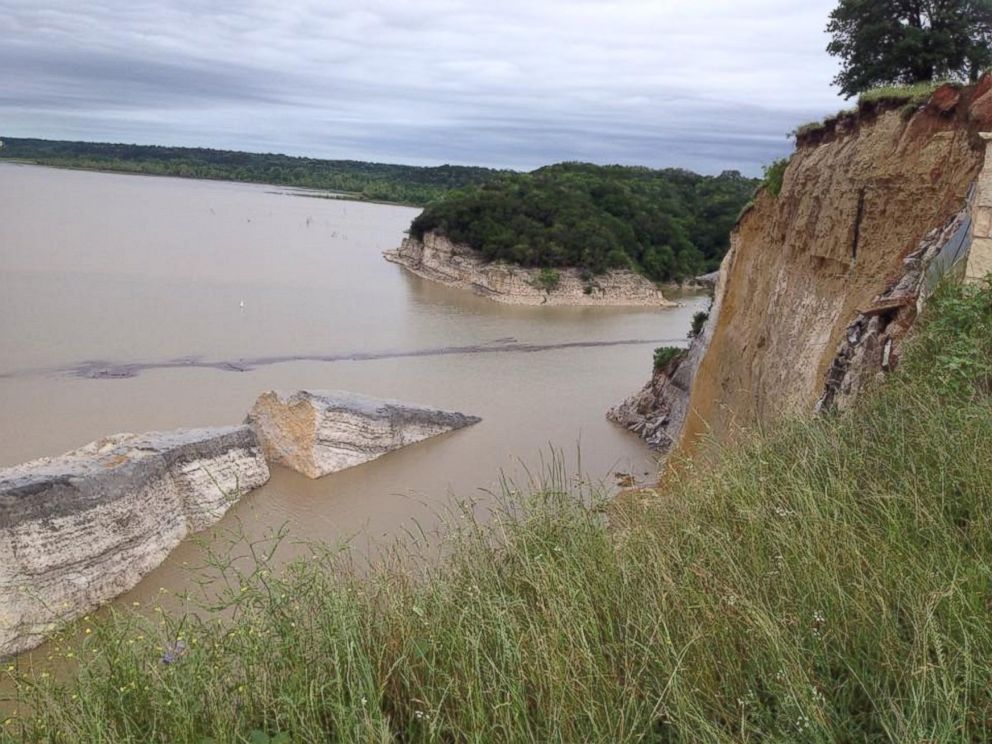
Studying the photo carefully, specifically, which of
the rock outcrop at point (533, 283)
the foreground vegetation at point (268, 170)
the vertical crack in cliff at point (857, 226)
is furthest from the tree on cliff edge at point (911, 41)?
the foreground vegetation at point (268, 170)

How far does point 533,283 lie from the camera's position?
39281mm

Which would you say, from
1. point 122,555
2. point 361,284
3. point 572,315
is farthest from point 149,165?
point 122,555

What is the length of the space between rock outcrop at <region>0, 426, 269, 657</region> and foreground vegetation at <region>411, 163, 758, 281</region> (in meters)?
29.5

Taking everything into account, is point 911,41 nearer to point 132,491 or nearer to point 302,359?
point 132,491

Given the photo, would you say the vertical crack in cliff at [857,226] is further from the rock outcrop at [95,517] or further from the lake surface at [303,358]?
the rock outcrop at [95,517]

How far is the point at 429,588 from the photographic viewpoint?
12.9 ft

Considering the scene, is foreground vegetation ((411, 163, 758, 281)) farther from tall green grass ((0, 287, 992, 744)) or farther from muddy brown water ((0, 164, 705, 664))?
A: tall green grass ((0, 287, 992, 744))

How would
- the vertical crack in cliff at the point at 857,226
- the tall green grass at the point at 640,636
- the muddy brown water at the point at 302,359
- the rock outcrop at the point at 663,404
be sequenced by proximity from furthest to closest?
the rock outcrop at the point at 663,404, the muddy brown water at the point at 302,359, the vertical crack in cliff at the point at 857,226, the tall green grass at the point at 640,636

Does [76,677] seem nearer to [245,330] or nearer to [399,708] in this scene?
[399,708]

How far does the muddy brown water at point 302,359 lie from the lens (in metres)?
14.4

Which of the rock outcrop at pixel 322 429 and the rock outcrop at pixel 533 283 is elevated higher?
the rock outcrop at pixel 533 283

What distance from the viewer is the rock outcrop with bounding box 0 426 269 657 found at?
875 centimetres

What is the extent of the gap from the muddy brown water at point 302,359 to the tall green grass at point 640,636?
1673mm

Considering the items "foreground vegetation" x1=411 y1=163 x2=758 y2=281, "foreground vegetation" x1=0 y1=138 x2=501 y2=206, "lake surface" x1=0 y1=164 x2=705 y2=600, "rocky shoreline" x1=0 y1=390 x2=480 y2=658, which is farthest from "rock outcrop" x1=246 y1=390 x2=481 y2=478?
"foreground vegetation" x1=0 y1=138 x2=501 y2=206
